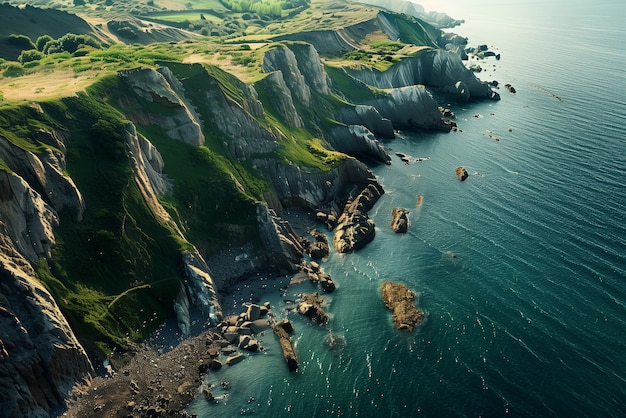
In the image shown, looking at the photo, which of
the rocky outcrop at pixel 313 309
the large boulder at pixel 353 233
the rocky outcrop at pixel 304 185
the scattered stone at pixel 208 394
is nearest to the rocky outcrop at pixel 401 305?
the rocky outcrop at pixel 313 309

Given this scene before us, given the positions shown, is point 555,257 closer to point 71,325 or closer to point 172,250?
point 172,250

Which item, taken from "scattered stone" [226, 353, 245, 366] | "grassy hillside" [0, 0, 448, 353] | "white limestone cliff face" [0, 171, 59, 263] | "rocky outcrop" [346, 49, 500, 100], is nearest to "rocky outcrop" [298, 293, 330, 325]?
"scattered stone" [226, 353, 245, 366]

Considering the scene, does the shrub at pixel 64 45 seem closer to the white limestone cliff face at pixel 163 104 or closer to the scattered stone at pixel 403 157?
the white limestone cliff face at pixel 163 104

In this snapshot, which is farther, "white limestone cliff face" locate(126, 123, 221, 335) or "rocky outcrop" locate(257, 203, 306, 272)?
"rocky outcrop" locate(257, 203, 306, 272)

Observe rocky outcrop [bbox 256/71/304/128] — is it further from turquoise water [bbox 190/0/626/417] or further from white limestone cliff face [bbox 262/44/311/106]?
turquoise water [bbox 190/0/626/417]

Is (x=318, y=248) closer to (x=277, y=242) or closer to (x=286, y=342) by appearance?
(x=277, y=242)

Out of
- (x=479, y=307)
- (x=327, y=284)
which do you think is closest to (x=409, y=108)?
(x=327, y=284)

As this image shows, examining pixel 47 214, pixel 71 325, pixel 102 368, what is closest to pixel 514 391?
pixel 102 368
